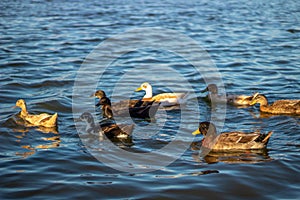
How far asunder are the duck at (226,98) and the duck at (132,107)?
5.76 ft

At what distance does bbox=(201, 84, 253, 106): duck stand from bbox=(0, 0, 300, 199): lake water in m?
0.29

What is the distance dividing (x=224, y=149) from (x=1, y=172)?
417 cm

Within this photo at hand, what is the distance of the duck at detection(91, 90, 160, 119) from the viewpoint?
13000 mm

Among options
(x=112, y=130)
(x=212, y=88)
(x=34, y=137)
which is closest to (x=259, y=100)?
(x=212, y=88)

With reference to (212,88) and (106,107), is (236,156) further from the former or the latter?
(212,88)

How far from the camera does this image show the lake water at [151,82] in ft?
29.8

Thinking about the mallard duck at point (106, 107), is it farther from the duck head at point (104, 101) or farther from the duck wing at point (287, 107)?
the duck wing at point (287, 107)

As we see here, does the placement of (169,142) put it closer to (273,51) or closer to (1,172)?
(1,172)

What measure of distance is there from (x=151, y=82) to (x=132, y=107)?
2829mm

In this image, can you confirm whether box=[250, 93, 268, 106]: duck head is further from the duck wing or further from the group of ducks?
the duck wing

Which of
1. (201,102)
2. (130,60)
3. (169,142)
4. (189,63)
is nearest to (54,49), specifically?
(130,60)

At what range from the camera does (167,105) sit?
1377cm

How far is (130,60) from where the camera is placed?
1845cm

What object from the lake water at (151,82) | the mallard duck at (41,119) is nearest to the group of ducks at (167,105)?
the mallard duck at (41,119)
